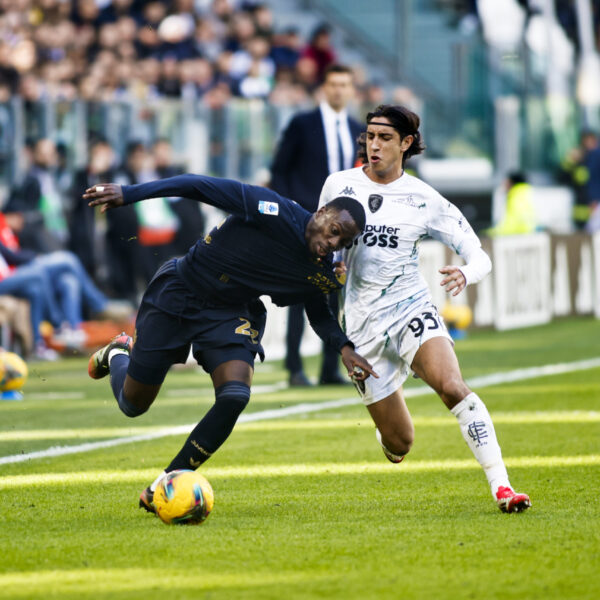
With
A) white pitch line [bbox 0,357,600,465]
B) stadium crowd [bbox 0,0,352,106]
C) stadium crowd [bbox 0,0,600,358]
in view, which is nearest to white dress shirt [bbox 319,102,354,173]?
white pitch line [bbox 0,357,600,465]

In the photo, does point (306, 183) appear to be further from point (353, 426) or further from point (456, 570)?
point (456, 570)

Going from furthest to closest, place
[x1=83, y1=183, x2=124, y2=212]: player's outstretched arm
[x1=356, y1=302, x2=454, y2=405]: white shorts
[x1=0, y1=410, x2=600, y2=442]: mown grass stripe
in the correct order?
[x1=0, y1=410, x2=600, y2=442]: mown grass stripe, [x1=356, y1=302, x2=454, y2=405]: white shorts, [x1=83, y1=183, x2=124, y2=212]: player's outstretched arm

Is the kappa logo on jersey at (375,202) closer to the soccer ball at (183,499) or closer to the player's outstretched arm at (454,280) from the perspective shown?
the player's outstretched arm at (454,280)

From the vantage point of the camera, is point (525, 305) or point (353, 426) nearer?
point (353, 426)

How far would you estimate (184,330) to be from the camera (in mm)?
7207

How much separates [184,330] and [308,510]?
3.49ft

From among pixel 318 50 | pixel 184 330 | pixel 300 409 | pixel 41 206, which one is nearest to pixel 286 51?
pixel 318 50

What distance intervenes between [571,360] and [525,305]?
4673 mm

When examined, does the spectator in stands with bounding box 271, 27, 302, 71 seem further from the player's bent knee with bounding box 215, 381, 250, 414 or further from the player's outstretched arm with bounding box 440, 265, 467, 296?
the player's bent knee with bounding box 215, 381, 250, 414

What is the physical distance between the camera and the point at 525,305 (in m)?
20.4

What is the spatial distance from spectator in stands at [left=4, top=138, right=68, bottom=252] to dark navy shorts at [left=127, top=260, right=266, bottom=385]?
9.48 metres

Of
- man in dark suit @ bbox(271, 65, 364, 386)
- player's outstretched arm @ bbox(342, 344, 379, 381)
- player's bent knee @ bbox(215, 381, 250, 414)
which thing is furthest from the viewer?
man in dark suit @ bbox(271, 65, 364, 386)

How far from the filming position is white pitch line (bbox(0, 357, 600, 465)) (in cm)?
948

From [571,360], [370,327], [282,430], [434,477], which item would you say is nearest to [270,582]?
[370,327]
